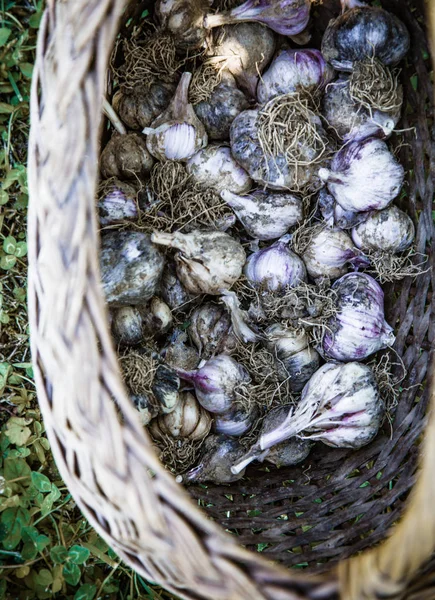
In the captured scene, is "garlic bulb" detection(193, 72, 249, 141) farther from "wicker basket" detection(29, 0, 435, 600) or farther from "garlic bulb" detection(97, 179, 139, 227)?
"wicker basket" detection(29, 0, 435, 600)

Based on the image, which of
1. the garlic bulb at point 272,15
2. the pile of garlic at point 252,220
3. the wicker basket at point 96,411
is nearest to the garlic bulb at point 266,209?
the pile of garlic at point 252,220

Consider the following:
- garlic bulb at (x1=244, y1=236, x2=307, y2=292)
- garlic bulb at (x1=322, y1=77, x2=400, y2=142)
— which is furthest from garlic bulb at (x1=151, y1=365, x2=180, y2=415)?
garlic bulb at (x1=322, y1=77, x2=400, y2=142)

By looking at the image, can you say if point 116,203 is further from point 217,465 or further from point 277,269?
point 217,465

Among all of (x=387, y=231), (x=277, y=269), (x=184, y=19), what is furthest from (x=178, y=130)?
(x=387, y=231)

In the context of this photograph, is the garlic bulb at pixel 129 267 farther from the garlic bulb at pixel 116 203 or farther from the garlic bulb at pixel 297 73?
the garlic bulb at pixel 297 73

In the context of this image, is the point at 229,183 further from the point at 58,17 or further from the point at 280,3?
the point at 58,17

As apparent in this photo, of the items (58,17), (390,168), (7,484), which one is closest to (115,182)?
(58,17)
